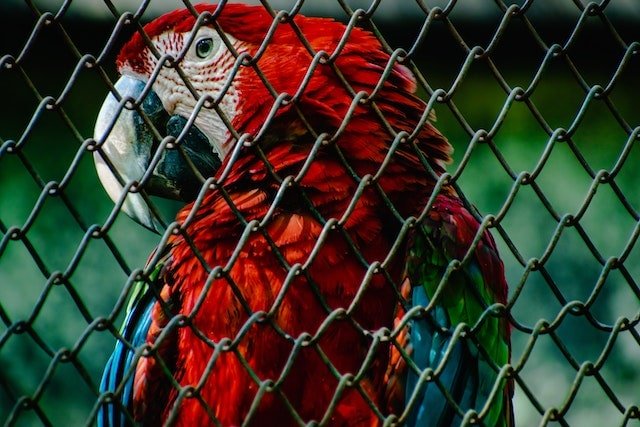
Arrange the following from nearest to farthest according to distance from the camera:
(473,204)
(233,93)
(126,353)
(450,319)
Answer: (450,319)
(233,93)
(126,353)
(473,204)

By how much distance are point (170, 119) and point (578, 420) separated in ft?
6.98

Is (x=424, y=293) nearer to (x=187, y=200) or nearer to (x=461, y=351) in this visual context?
(x=461, y=351)

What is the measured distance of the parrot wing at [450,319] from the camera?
1.52 meters

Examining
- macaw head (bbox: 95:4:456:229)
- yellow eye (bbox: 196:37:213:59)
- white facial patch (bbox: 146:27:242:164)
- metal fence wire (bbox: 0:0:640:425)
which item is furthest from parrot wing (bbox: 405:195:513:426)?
metal fence wire (bbox: 0:0:640:425)

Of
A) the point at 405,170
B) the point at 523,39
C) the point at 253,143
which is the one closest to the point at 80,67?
the point at 253,143

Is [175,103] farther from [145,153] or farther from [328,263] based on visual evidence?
[328,263]

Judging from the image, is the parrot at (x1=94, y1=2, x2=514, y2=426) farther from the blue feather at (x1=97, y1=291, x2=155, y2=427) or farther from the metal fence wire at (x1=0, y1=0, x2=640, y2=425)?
the metal fence wire at (x1=0, y1=0, x2=640, y2=425)

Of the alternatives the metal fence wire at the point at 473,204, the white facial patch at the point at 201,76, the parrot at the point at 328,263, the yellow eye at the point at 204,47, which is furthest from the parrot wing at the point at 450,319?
the metal fence wire at the point at 473,204

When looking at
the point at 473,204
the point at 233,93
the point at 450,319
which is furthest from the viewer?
the point at 473,204

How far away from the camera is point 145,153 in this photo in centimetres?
175

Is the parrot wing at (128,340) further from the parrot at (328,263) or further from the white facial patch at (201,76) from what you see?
the white facial patch at (201,76)

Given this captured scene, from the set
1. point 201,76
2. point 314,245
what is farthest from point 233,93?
point 314,245

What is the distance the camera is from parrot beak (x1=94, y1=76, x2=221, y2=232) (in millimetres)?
1745

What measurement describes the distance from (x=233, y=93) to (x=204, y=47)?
151mm
